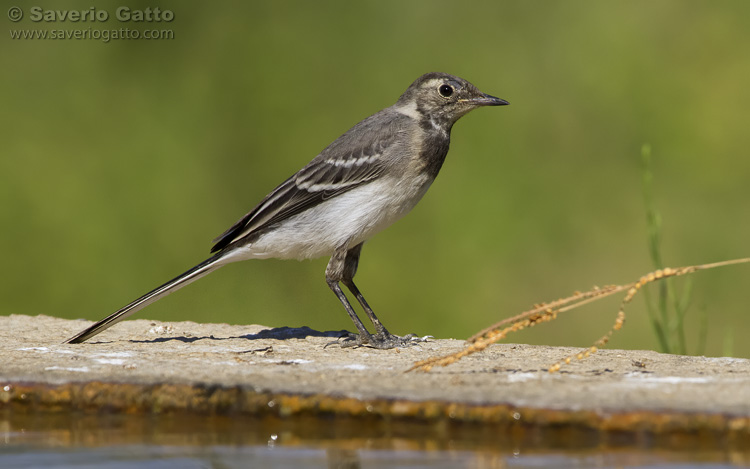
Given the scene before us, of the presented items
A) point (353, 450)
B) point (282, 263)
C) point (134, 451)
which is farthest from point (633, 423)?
point (282, 263)

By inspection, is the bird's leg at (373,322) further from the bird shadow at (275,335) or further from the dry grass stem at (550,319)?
the dry grass stem at (550,319)

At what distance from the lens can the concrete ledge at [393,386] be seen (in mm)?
2537

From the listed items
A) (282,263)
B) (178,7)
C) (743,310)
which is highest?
(178,7)

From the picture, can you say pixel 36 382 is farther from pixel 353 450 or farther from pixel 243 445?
pixel 353 450

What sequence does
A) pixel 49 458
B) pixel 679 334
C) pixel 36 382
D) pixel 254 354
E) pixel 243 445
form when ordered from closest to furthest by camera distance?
pixel 49 458 → pixel 243 445 → pixel 36 382 → pixel 254 354 → pixel 679 334

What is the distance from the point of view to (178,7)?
9359mm

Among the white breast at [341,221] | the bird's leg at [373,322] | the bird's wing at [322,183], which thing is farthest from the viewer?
the bird's wing at [322,183]

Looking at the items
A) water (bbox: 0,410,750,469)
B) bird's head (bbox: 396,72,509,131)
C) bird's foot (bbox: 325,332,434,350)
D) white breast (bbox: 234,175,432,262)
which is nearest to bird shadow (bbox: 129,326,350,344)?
bird's foot (bbox: 325,332,434,350)

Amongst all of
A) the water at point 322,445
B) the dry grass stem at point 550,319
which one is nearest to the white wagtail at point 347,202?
the dry grass stem at point 550,319

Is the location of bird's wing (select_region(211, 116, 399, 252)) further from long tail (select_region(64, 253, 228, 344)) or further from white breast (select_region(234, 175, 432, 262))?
long tail (select_region(64, 253, 228, 344))

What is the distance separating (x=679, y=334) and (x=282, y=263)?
4.15 meters

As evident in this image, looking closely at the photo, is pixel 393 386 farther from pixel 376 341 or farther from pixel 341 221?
pixel 341 221

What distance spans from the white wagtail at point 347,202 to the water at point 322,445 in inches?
100

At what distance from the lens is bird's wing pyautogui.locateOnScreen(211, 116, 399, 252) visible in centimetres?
567
